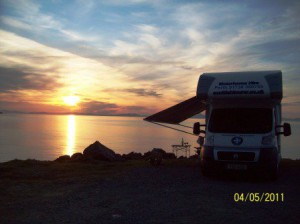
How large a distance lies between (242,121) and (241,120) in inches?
2.3

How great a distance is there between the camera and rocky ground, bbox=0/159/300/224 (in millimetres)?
6961

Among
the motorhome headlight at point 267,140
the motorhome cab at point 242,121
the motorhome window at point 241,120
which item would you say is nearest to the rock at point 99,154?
the motorhome cab at point 242,121

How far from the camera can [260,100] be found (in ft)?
39.5

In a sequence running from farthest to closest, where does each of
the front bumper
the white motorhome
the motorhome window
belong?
1. the motorhome window
2. the white motorhome
3. the front bumper

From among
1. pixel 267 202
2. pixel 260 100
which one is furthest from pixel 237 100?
pixel 267 202

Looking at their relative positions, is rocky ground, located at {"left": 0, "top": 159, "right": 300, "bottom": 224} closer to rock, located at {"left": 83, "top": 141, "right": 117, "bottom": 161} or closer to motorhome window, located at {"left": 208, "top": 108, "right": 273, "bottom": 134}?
motorhome window, located at {"left": 208, "top": 108, "right": 273, "bottom": 134}

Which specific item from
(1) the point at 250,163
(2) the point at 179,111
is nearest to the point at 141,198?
(1) the point at 250,163

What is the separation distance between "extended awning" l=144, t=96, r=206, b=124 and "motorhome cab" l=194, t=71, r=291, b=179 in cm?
275

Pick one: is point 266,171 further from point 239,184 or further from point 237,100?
point 237,100

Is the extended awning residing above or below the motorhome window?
above

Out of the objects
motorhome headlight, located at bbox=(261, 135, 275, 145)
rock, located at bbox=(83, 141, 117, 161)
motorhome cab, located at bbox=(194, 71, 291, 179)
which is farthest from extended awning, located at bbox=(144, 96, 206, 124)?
motorhome headlight, located at bbox=(261, 135, 275, 145)

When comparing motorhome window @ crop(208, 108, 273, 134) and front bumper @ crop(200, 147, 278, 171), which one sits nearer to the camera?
front bumper @ crop(200, 147, 278, 171)

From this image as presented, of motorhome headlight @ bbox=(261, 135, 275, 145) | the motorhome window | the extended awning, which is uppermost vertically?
the extended awning

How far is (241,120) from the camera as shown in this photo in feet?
39.2
